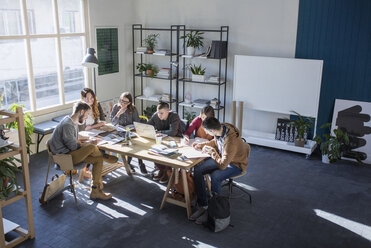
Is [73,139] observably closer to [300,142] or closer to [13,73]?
[13,73]

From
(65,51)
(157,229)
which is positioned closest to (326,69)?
(157,229)

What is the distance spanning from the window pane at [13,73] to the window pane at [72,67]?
2.79 ft

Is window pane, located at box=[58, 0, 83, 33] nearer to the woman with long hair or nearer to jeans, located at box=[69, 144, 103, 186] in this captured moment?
the woman with long hair

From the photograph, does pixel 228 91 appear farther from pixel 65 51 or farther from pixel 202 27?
pixel 65 51

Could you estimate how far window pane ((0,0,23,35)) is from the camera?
5.92 m

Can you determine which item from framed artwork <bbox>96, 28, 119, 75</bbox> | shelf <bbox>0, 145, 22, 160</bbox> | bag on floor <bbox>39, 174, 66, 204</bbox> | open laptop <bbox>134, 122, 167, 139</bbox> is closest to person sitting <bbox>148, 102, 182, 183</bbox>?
open laptop <bbox>134, 122, 167, 139</bbox>

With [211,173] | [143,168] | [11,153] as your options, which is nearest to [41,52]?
[143,168]

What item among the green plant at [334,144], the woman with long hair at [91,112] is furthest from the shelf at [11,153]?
the green plant at [334,144]

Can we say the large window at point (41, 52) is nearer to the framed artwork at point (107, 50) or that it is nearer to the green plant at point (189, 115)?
the framed artwork at point (107, 50)

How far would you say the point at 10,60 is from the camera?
20.3ft

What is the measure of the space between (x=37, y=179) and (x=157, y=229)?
2.30 meters

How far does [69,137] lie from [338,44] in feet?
15.2

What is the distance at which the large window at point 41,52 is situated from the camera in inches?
241

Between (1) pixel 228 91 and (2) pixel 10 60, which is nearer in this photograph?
(2) pixel 10 60
